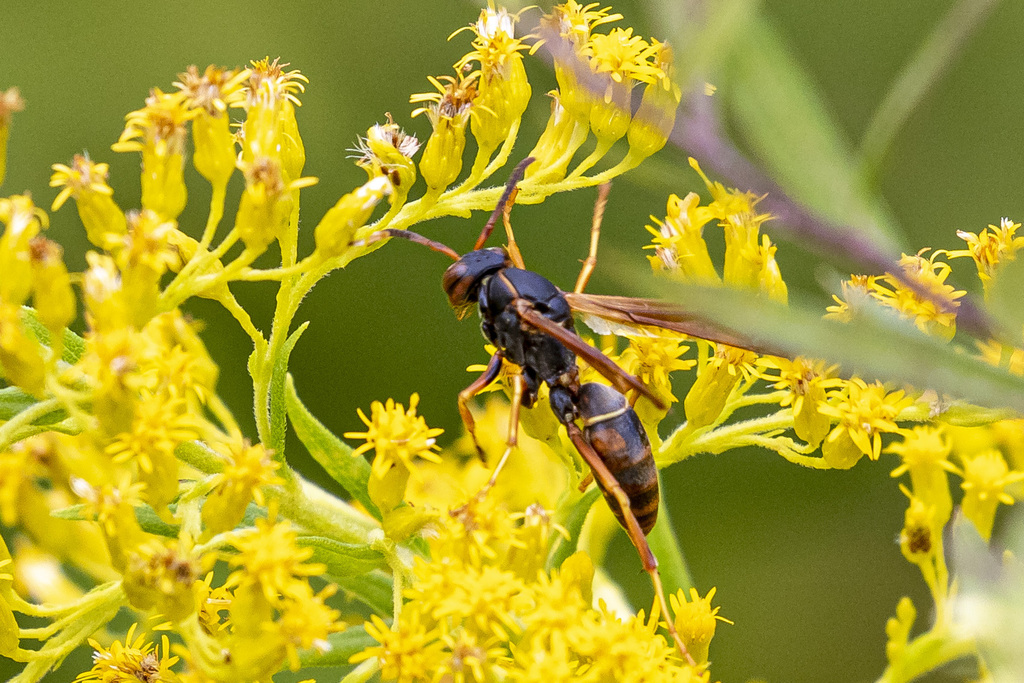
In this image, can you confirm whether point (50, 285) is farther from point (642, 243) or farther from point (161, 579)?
point (642, 243)

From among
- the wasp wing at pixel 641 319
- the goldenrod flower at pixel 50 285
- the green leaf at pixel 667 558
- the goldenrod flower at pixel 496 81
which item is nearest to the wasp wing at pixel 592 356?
the wasp wing at pixel 641 319

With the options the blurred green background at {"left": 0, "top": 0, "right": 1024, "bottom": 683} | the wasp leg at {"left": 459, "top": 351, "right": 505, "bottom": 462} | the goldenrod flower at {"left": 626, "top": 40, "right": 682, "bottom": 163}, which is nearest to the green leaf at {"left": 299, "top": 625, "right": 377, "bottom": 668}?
the wasp leg at {"left": 459, "top": 351, "right": 505, "bottom": 462}

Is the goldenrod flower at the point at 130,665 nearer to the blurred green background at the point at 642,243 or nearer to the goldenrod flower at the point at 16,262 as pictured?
the goldenrod flower at the point at 16,262

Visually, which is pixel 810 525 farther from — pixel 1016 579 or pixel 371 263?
pixel 1016 579

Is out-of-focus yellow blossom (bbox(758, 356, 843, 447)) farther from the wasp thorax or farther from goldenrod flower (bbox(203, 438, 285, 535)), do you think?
goldenrod flower (bbox(203, 438, 285, 535))

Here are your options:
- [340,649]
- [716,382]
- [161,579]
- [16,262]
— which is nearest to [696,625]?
[716,382]
